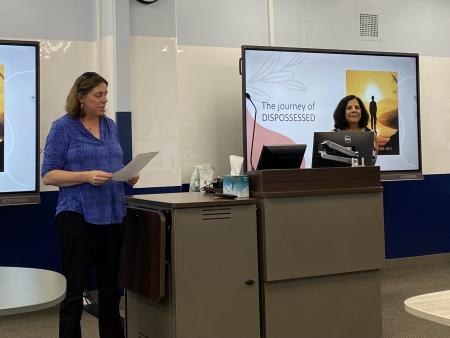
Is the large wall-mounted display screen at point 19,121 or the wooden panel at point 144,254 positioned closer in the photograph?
the wooden panel at point 144,254

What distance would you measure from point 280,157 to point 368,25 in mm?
3214

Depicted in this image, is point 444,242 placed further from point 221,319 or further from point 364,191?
point 221,319

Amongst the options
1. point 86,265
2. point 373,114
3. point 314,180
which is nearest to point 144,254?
point 86,265

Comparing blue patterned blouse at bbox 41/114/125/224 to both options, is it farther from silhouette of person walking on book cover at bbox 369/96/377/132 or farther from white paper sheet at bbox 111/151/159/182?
silhouette of person walking on book cover at bbox 369/96/377/132

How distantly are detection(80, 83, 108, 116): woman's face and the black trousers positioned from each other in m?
0.52

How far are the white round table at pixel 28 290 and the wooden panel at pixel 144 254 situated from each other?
1004 mm

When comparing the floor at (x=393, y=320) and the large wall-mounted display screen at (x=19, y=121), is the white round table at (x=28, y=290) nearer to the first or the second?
the floor at (x=393, y=320)

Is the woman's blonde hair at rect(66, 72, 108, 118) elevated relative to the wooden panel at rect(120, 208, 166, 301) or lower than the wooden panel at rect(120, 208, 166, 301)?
elevated

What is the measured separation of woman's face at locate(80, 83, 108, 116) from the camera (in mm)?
2877

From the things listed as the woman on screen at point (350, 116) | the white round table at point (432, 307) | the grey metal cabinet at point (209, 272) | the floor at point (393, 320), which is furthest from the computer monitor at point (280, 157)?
the white round table at point (432, 307)

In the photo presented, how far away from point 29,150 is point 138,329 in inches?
66.7

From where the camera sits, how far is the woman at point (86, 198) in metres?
2.76

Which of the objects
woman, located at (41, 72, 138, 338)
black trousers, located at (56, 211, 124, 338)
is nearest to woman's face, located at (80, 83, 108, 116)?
woman, located at (41, 72, 138, 338)

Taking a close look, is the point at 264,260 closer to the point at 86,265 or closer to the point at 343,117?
the point at 86,265
